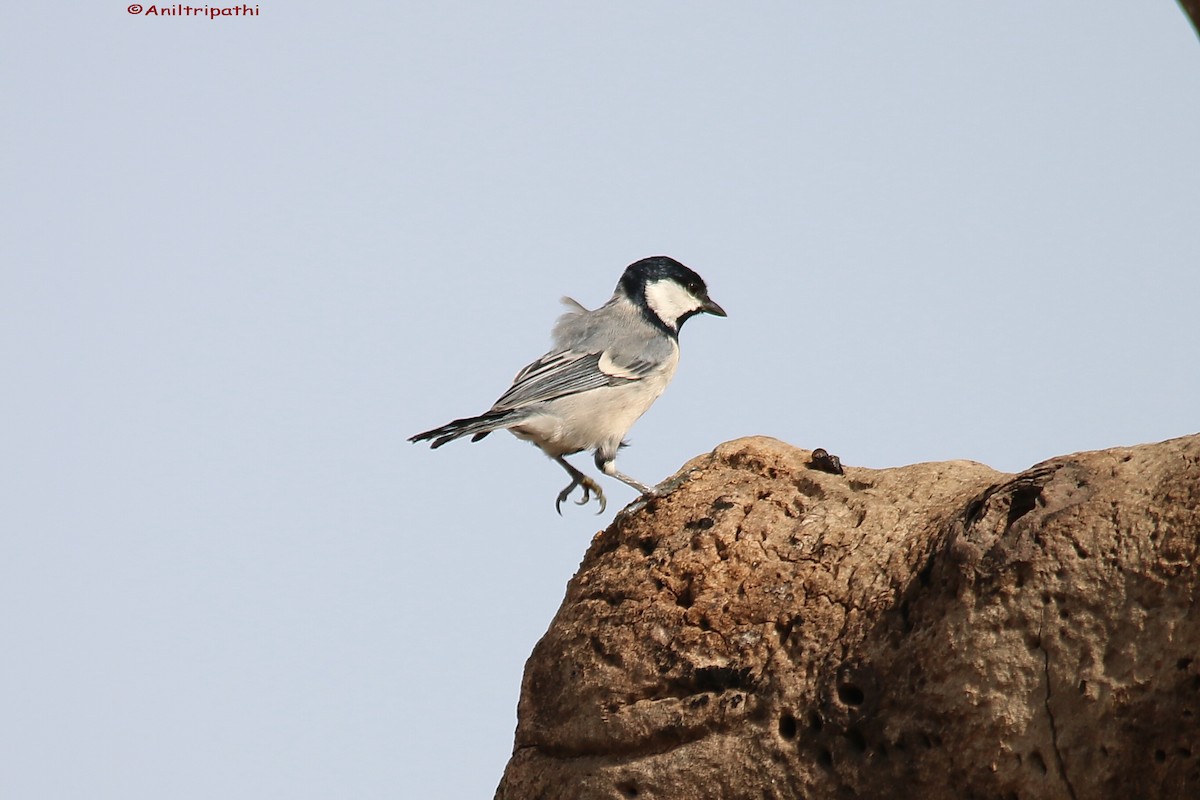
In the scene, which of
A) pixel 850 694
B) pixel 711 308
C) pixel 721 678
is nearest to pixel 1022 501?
pixel 850 694

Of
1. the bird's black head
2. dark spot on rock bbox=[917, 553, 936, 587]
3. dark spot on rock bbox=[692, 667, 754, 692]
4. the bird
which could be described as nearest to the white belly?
the bird

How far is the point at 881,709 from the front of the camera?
16.0ft

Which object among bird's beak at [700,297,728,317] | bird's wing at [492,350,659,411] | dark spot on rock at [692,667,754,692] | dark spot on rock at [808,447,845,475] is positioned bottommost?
dark spot on rock at [692,667,754,692]

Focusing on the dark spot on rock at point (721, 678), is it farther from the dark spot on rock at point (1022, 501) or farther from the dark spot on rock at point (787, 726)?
the dark spot on rock at point (1022, 501)

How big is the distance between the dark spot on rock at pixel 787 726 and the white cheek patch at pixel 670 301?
3908 millimetres

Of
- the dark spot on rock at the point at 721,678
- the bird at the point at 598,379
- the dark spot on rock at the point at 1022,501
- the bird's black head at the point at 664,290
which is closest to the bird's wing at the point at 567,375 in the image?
the bird at the point at 598,379

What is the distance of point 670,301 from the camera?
29.0ft

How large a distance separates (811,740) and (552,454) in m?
3.24

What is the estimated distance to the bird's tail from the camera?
23.8 ft

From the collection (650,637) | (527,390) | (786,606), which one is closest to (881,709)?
Result: (786,606)

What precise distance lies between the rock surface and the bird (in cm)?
129

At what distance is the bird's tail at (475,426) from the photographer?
285 inches

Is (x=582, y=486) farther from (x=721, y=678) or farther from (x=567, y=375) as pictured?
(x=721, y=678)

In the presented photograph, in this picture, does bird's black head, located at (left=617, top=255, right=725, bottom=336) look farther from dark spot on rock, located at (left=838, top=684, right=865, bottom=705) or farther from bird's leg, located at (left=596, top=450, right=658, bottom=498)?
dark spot on rock, located at (left=838, top=684, right=865, bottom=705)
